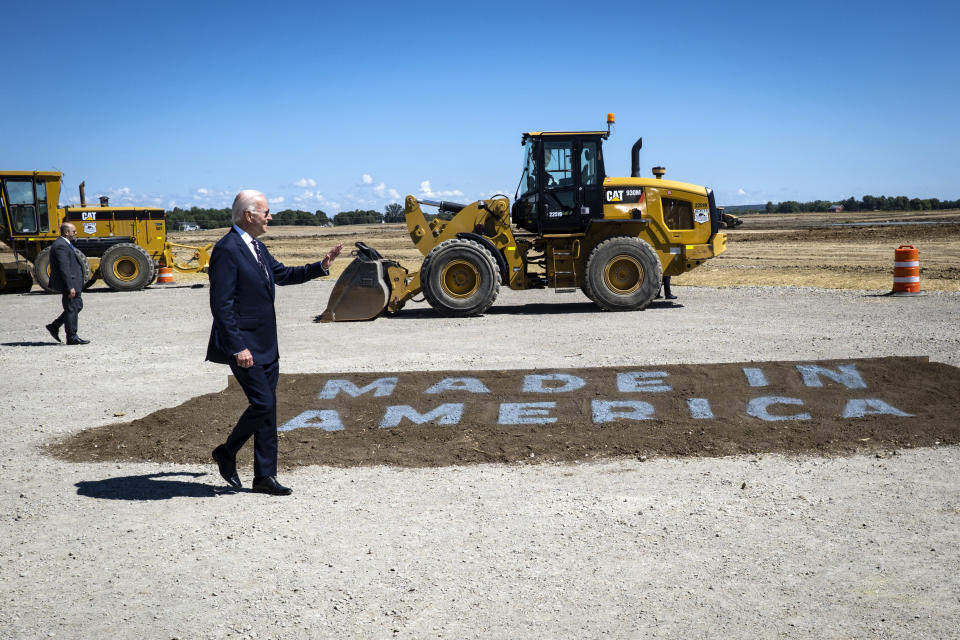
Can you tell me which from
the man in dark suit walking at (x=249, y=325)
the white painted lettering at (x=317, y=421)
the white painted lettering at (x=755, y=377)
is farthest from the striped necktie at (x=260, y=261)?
the white painted lettering at (x=755, y=377)

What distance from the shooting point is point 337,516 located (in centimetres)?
536

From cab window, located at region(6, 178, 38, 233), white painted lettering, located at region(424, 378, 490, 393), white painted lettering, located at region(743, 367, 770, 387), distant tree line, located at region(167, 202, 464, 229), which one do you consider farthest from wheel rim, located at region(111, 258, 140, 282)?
distant tree line, located at region(167, 202, 464, 229)

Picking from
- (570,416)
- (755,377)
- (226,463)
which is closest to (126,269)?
(570,416)

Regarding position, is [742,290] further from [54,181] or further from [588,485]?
[54,181]

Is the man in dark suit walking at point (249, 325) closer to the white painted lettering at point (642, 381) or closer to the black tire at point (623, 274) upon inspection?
the white painted lettering at point (642, 381)

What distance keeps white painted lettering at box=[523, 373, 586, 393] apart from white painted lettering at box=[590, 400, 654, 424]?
0.56 m

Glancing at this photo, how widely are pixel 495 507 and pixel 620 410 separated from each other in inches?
101

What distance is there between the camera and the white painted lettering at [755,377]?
8406 millimetres

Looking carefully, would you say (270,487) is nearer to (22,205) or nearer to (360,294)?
(360,294)

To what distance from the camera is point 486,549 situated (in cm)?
478

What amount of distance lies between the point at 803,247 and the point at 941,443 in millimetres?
30399

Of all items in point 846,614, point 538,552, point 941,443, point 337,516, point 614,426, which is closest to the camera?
→ point 846,614

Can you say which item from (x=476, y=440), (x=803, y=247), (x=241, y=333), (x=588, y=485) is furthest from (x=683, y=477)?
(x=803, y=247)

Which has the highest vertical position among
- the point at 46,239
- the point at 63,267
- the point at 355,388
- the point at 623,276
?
the point at 46,239
